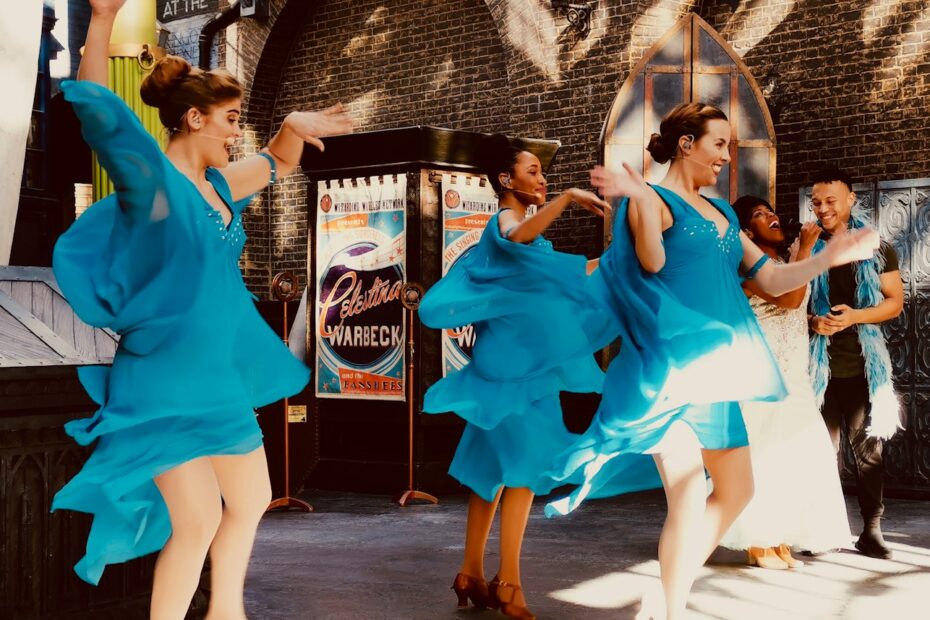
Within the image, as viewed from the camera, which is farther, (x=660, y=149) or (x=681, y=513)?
(x=660, y=149)

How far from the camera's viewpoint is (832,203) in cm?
524

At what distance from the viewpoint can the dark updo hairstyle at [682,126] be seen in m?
3.56

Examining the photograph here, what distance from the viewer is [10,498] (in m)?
3.14

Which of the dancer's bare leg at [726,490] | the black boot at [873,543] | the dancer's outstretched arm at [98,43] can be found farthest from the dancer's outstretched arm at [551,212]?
the black boot at [873,543]

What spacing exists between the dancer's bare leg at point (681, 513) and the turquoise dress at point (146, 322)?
47.6 inches

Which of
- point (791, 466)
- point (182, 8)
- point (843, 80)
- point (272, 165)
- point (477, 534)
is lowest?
point (477, 534)

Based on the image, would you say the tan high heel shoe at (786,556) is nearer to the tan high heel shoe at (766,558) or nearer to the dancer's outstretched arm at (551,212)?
the tan high heel shoe at (766,558)

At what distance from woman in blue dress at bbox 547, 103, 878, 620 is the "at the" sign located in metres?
9.47

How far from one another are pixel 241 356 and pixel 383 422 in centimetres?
497

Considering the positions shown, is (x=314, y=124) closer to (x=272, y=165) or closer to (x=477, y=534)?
(x=272, y=165)

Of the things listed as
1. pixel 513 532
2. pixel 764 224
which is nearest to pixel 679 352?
pixel 513 532

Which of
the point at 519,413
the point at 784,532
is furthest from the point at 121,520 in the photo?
the point at 784,532

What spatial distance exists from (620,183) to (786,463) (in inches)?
92.8

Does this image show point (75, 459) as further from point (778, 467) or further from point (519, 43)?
point (519, 43)
